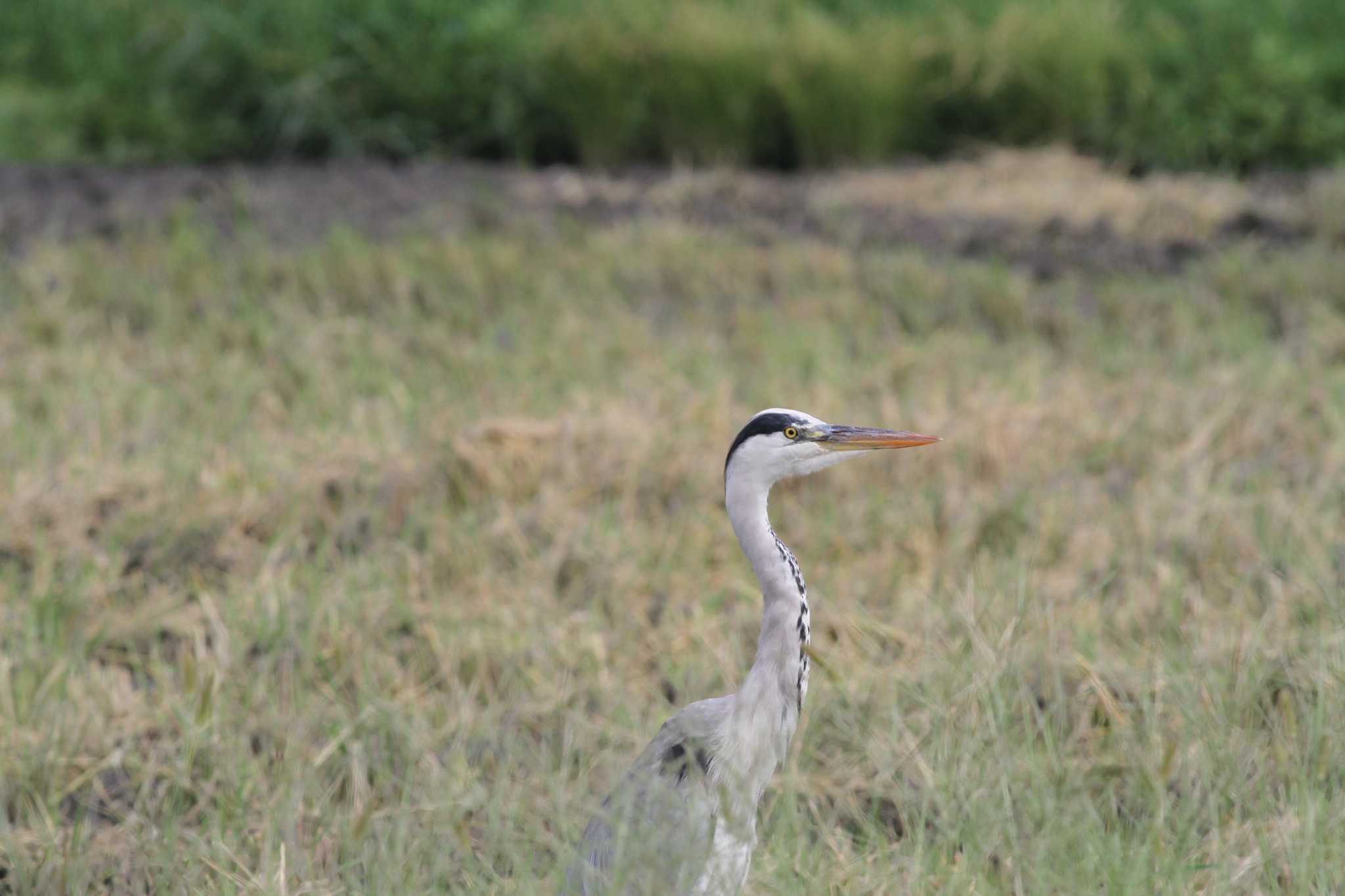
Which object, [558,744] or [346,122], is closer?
[558,744]

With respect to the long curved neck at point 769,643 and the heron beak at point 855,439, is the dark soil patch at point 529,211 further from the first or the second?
the long curved neck at point 769,643

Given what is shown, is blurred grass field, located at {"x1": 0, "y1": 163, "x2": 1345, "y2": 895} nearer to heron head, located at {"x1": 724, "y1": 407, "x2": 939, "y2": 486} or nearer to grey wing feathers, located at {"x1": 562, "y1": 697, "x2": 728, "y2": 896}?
grey wing feathers, located at {"x1": 562, "y1": 697, "x2": 728, "y2": 896}

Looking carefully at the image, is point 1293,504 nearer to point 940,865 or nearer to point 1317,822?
point 1317,822

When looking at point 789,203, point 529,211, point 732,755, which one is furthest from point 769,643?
point 789,203

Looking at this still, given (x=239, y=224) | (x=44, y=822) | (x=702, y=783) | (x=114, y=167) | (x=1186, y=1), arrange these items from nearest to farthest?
(x=702, y=783), (x=44, y=822), (x=239, y=224), (x=114, y=167), (x=1186, y=1)

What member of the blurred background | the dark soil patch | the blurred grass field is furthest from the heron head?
the dark soil patch

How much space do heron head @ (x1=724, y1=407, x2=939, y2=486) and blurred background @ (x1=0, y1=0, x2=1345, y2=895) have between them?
1.78ft

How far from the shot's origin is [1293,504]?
4.57 metres

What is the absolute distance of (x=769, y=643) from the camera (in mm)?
2398

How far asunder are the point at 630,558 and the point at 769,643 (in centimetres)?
197

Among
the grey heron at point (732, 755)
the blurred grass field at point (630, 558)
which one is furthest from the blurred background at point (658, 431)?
the grey heron at point (732, 755)

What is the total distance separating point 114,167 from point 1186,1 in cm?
641

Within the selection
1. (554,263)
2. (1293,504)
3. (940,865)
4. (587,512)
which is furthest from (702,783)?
(554,263)

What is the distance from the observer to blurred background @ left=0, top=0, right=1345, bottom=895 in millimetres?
2973
